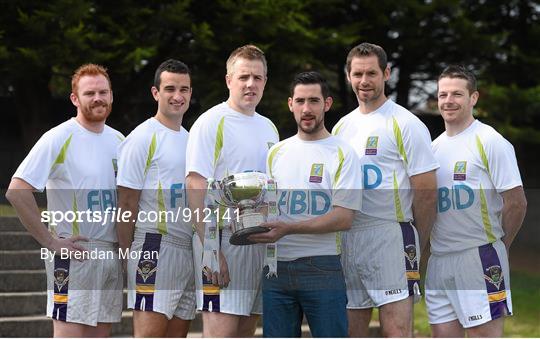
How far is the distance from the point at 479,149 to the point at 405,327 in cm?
125

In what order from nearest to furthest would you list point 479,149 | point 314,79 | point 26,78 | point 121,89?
point 314,79 → point 479,149 → point 26,78 → point 121,89

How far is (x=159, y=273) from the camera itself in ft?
22.1

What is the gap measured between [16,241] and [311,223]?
5586mm

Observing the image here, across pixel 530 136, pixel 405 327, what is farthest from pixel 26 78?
pixel 405 327

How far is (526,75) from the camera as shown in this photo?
2044 cm

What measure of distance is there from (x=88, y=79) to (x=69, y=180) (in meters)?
0.65

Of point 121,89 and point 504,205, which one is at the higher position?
point 121,89

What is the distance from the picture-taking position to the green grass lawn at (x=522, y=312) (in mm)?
10961

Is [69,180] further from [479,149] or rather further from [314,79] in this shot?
[479,149]

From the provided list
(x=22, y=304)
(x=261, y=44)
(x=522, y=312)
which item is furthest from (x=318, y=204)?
(x=261, y=44)

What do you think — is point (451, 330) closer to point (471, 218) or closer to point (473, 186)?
point (471, 218)

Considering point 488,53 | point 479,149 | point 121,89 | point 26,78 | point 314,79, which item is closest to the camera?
point 314,79

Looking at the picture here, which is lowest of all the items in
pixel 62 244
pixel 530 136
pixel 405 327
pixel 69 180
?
pixel 405 327

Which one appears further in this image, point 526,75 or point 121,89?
point 526,75
